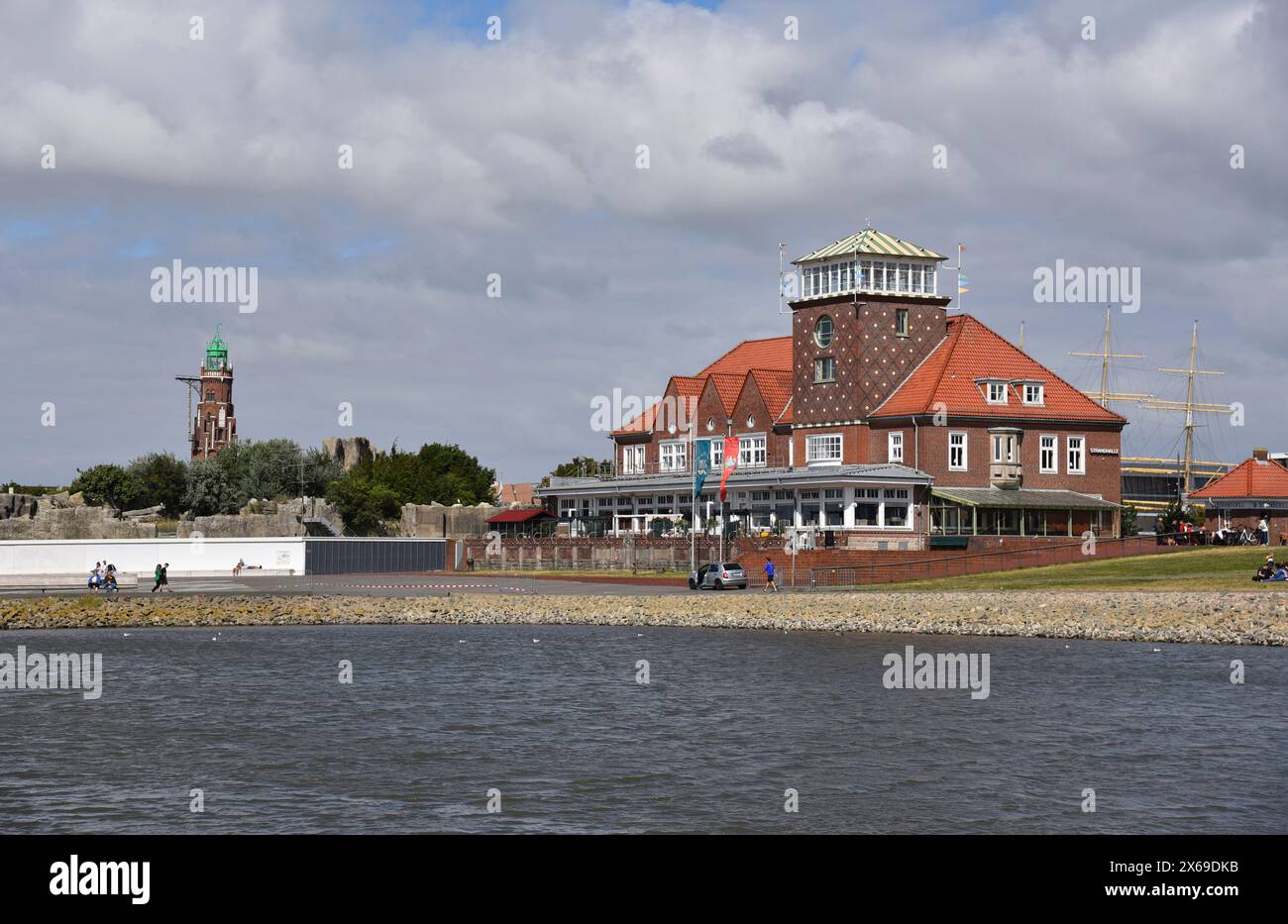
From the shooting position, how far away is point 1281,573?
61219 millimetres

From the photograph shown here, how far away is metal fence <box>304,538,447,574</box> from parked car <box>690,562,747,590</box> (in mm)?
36651

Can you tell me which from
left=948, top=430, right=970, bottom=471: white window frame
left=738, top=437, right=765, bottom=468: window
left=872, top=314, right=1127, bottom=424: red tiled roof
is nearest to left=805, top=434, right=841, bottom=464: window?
left=872, top=314, right=1127, bottom=424: red tiled roof

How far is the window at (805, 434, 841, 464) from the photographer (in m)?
97.0

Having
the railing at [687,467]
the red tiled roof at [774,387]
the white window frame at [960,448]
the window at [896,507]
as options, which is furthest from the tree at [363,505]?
the white window frame at [960,448]

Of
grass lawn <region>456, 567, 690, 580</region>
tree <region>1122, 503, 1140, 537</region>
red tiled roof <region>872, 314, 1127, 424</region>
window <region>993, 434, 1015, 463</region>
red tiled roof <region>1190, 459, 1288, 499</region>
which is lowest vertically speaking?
grass lawn <region>456, 567, 690, 580</region>

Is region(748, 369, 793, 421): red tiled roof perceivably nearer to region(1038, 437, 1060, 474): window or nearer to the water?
region(1038, 437, 1060, 474): window

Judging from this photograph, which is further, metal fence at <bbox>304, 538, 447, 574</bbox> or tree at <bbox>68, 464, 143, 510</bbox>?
tree at <bbox>68, 464, 143, 510</bbox>

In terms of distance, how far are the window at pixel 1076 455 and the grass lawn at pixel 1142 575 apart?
686 inches

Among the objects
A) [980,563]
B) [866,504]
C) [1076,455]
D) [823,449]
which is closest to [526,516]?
[823,449]

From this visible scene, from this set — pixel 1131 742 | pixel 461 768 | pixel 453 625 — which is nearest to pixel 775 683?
pixel 1131 742

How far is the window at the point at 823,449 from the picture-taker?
97000 millimetres

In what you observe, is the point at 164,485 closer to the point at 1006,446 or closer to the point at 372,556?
the point at 372,556

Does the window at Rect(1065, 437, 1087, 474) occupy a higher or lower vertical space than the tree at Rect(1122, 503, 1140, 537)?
higher
